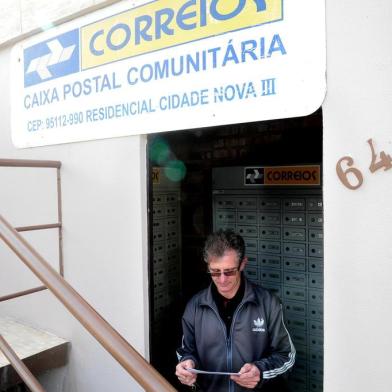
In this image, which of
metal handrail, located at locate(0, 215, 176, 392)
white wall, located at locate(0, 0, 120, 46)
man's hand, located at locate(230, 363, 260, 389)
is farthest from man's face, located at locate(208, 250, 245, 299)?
white wall, located at locate(0, 0, 120, 46)

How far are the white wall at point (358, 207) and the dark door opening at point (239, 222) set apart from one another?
3.24ft

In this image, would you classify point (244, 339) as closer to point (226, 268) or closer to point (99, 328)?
point (226, 268)

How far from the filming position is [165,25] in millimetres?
2133

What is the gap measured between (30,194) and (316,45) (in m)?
2.33

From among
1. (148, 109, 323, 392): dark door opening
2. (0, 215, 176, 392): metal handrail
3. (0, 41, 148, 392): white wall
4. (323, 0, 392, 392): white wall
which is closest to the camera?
(0, 215, 176, 392): metal handrail

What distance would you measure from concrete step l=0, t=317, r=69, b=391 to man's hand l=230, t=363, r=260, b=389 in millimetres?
1486

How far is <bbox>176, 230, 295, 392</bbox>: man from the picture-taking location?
1.92m

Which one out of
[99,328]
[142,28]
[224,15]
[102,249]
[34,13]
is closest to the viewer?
[99,328]

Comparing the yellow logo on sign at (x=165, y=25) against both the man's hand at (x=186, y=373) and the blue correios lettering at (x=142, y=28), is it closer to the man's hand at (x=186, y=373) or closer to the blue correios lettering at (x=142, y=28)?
the blue correios lettering at (x=142, y=28)

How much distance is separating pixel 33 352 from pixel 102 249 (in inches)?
32.4

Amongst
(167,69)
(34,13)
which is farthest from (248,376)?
(34,13)

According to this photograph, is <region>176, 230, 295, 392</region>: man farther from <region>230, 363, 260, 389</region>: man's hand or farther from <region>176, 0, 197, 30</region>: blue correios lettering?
<region>176, 0, 197, 30</region>: blue correios lettering

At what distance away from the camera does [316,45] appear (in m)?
1.63

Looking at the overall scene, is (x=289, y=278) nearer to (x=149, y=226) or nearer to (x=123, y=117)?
(x=149, y=226)
